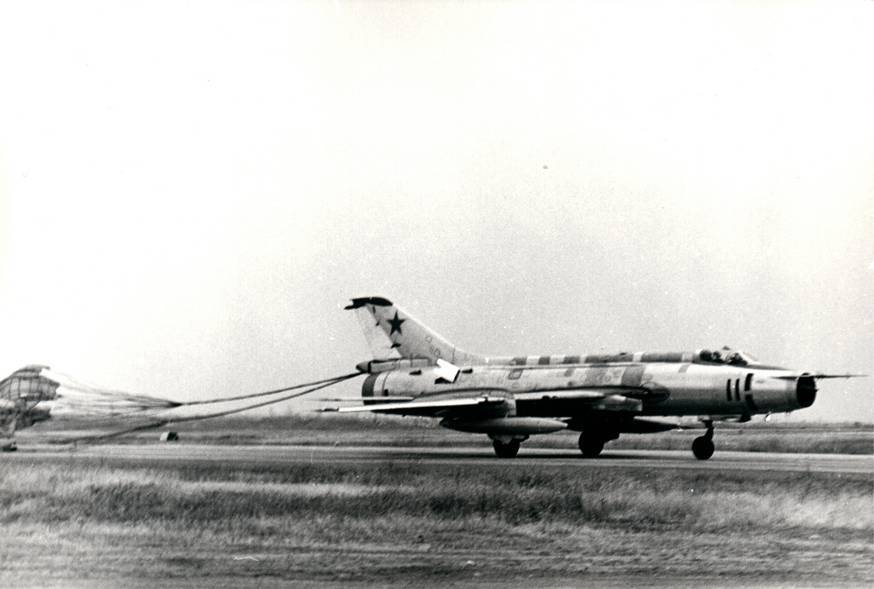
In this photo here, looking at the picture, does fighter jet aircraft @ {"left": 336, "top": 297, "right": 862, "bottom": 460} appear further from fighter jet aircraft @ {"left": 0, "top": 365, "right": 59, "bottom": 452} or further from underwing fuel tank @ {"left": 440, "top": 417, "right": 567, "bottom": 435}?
fighter jet aircraft @ {"left": 0, "top": 365, "right": 59, "bottom": 452}

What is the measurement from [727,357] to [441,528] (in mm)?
8900

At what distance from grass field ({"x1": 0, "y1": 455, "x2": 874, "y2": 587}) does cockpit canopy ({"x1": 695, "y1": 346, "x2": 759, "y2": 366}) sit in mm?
4174

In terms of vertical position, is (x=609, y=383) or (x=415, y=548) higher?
(x=609, y=383)

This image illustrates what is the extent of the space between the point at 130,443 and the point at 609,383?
13.5m

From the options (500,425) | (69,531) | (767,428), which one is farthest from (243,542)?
(767,428)

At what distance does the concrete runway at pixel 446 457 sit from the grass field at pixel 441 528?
1.78 meters

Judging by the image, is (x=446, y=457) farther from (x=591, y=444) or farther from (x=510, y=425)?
(x=591, y=444)

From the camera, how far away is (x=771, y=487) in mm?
18312

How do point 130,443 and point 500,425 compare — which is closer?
point 500,425

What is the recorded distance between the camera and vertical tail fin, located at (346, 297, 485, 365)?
27.4 metres

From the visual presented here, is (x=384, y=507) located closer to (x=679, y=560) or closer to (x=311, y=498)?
(x=311, y=498)

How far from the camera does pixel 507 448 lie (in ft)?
80.1

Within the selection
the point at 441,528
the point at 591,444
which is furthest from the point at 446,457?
the point at 441,528

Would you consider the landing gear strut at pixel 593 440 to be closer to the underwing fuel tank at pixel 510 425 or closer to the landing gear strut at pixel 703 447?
the underwing fuel tank at pixel 510 425
